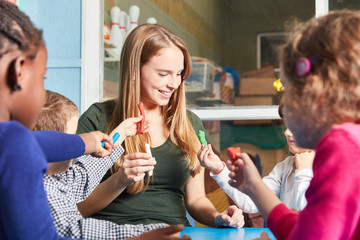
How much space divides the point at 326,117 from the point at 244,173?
0.76 ft

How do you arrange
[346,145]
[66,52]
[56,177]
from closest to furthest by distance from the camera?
[346,145], [56,177], [66,52]

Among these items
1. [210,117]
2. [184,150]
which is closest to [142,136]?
[184,150]

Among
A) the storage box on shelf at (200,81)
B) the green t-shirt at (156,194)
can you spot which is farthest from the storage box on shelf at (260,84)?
the green t-shirt at (156,194)

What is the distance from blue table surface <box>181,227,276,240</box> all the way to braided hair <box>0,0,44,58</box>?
23.6 inches

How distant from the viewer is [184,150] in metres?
1.47

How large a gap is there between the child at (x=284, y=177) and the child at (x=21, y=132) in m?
0.64

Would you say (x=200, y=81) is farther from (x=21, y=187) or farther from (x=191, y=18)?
(x=21, y=187)

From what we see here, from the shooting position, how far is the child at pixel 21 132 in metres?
0.67

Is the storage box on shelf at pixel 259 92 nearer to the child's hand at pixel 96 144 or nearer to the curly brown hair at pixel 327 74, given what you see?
the child's hand at pixel 96 144

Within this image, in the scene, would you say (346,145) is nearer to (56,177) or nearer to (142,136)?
(56,177)

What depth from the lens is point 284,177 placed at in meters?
1.50

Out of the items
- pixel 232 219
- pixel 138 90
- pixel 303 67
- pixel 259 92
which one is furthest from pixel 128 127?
pixel 259 92

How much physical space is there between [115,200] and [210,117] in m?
0.84

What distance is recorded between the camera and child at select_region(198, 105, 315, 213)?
130cm
